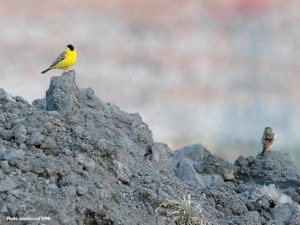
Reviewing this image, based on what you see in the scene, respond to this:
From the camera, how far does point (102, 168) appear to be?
12.2 m

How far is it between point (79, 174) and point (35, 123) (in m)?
1.30

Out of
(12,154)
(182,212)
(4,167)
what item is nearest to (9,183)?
(4,167)

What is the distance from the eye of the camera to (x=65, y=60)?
15.2 m

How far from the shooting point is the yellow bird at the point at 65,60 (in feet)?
49.8

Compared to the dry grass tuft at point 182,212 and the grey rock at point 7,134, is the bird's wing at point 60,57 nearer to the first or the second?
the grey rock at point 7,134

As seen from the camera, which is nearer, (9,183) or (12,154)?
(9,183)

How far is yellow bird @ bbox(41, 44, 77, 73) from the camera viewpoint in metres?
15.2

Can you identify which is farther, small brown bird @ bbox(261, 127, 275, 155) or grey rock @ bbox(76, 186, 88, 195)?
small brown bird @ bbox(261, 127, 275, 155)

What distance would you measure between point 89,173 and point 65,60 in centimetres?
398

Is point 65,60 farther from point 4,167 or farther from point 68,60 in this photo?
point 4,167

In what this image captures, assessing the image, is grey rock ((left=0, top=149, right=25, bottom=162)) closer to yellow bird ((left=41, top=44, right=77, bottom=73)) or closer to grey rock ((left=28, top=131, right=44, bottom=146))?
grey rock ((left=28, top=131, right=44, bottom=146))

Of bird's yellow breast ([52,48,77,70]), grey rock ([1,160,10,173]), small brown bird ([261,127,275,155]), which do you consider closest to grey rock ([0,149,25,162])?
grey rock ([1,160,10,173])

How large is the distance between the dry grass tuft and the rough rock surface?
9 centimetres

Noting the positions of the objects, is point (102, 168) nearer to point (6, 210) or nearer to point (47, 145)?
point (47, 145)
